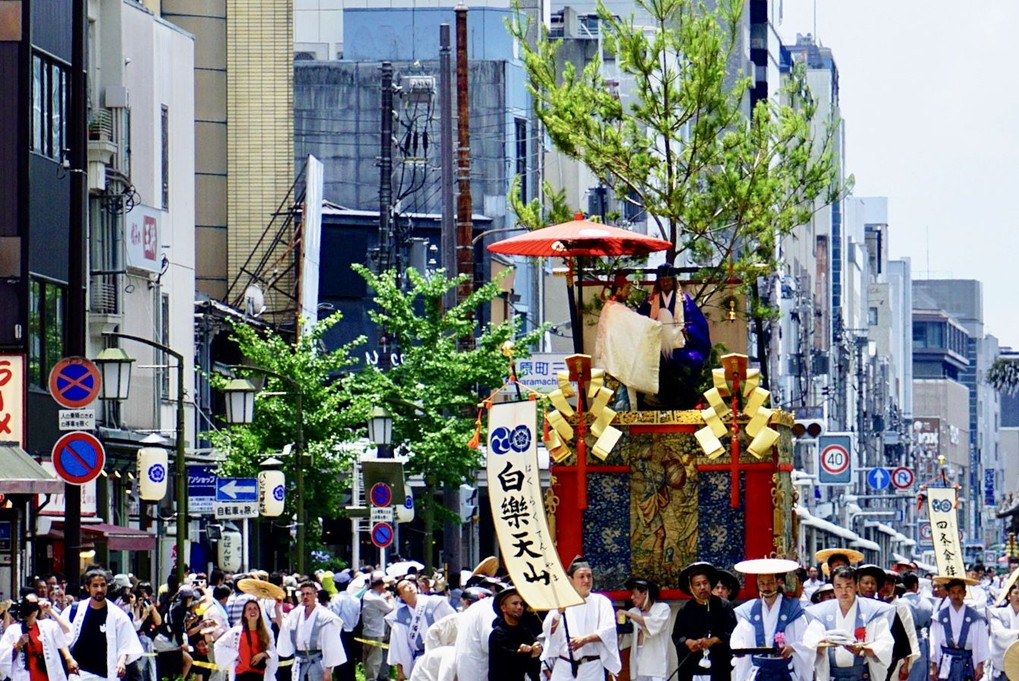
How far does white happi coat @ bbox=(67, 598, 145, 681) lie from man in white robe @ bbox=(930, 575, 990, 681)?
8.73 metres

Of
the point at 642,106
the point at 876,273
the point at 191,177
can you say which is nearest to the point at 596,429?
the point at 642,106

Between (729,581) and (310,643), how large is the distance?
644 cm

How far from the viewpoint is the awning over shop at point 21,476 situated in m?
29.5

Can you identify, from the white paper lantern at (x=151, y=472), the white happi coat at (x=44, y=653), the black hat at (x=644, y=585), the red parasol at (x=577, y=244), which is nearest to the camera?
the black hat at (x=644, y=585)

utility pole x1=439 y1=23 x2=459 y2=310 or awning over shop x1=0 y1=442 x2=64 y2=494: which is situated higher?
utility pole x1=439 y1=23 x2=459 y2=310

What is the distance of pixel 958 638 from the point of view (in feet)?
80.1

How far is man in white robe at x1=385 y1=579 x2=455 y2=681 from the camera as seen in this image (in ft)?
85.1

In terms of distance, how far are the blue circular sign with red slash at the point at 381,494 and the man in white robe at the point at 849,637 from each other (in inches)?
709

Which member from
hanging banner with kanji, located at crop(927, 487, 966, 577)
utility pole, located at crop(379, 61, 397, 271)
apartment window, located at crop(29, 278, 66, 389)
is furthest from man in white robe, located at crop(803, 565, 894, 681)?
utility pole, located at crop(379, 61, 397, 271)

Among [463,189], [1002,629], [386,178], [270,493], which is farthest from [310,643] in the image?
[386,178]

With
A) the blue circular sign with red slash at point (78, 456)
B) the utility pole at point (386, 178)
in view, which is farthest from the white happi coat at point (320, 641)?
the utility pole at point (386, 178)

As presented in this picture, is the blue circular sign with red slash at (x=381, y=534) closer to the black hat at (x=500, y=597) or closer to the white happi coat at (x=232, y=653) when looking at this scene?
the white happi coat at (x=232, y=653)

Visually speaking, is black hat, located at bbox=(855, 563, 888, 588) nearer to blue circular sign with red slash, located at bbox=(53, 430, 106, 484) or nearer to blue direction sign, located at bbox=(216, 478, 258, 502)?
blue circular sign with red slash, located at bbox=(53, 430, 106, 484)

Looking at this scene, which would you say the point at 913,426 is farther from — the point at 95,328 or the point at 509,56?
the point at 95,328
